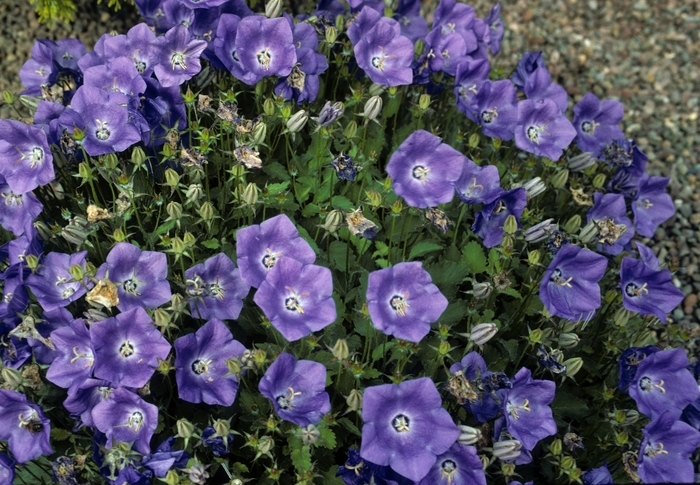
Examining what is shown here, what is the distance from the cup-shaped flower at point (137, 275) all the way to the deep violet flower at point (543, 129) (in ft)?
8.56

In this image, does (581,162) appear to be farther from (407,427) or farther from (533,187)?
(407,427)

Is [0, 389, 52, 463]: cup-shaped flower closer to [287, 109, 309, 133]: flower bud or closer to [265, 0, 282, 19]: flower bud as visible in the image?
[287, 109, 309, 133]: flower bud

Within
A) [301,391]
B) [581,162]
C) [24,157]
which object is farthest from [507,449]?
[24,157]

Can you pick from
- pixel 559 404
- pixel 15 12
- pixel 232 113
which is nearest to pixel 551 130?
pixel 559 404

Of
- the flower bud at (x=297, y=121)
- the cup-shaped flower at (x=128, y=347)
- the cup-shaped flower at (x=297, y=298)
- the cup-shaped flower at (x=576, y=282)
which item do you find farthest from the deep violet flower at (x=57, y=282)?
the cup-shaped flower at (x=576, y=282)

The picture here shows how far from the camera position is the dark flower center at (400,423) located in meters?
3.60

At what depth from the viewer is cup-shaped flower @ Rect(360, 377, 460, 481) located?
346 cm

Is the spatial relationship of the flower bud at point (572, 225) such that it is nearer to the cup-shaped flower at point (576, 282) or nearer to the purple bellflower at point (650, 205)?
the cup-shaped flower at point (576, 282)

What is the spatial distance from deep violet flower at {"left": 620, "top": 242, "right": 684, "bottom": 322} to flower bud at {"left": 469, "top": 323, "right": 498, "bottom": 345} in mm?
1144

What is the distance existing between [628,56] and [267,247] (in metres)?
6.10

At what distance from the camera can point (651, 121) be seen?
758 cm

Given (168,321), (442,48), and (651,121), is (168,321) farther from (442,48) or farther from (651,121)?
(651,121)

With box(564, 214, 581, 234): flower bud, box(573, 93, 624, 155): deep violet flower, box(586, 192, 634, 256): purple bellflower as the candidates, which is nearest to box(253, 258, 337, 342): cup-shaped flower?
box(564, 214, 581, 234): flower bud

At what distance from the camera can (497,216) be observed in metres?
4.36
